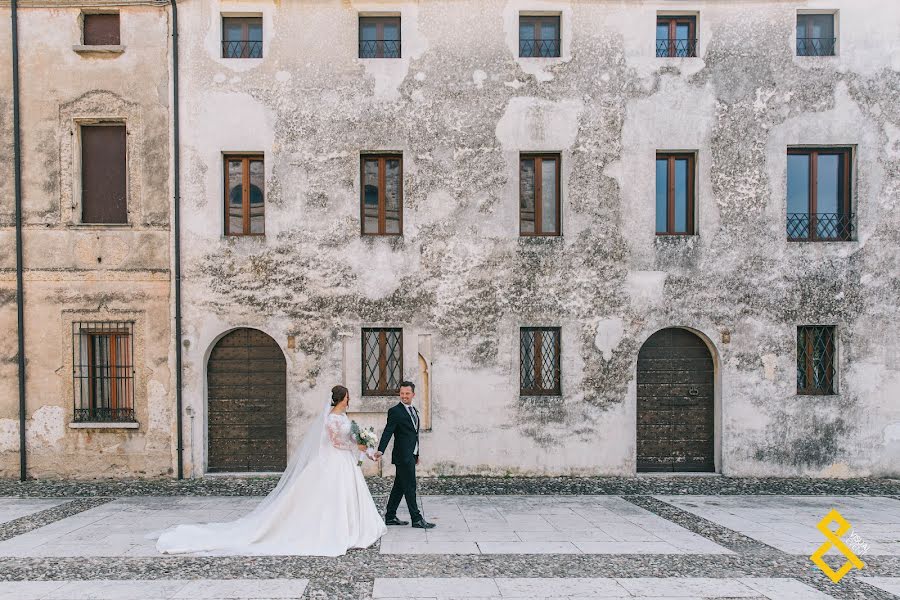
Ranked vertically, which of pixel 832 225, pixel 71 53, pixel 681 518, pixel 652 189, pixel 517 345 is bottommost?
pixel 681 518

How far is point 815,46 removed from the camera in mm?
10602

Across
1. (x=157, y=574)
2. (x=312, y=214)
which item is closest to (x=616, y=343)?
(x=312, y=214)

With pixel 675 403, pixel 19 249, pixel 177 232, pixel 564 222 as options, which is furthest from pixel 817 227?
pixel 19 249

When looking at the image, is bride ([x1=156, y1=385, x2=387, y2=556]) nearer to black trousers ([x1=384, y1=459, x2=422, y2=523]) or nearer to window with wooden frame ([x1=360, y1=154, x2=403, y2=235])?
black trousers ([x1=384, y1=459, x2=422, y2=523])

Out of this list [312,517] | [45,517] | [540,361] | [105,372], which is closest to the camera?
[312,517]

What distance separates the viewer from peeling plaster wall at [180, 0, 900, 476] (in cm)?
1029

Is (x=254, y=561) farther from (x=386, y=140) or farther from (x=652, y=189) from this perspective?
(x=652, y=189)

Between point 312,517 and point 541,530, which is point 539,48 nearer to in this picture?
point 541,530

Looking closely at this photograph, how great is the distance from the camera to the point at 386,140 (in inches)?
409

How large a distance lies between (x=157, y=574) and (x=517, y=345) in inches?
262

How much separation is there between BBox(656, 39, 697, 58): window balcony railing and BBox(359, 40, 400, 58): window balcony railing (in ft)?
16.7

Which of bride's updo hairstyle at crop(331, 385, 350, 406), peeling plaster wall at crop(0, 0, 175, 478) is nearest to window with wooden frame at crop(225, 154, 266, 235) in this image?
peeling plaster wall at crop(0, 0, 175, 478)

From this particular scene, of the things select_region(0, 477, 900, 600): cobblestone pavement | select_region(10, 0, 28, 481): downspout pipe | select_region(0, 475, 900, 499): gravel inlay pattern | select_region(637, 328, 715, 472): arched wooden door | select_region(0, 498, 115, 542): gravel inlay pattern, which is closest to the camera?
select_region(0, 477, 900, 600): cobblestone pavement

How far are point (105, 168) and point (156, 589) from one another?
836cm
